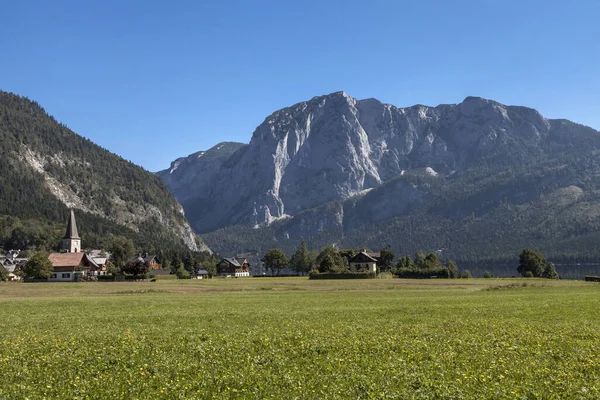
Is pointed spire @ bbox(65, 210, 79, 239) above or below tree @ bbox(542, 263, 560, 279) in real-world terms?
above

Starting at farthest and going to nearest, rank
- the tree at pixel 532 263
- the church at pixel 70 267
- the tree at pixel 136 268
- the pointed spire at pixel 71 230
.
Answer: the pointed spire at pixel 71 230, the tree at pixel 532 263, the church at pixel 70 267, the tree at pixel 136 268

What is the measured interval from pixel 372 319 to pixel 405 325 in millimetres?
4597

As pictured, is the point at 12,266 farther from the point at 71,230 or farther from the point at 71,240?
the point at 71,230

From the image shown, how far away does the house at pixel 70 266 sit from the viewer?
148 metres

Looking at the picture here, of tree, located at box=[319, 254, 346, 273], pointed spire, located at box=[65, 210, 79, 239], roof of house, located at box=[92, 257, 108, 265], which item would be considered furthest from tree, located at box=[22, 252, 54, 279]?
tree, located at box=[319, 254, 346, 273]

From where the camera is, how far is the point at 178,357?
2127 centimetres

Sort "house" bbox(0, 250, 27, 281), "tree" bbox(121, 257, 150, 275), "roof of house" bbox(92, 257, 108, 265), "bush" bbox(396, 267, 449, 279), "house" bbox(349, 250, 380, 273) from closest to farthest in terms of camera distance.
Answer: "bush" bbox(396, 267, 449, 279)
"tree" bbox(121, 257, 150, 275)
"house" bbox(0, 250, 27, 281)
"house" bbox(349, 250, 380, 273)
"roof of house" bbox(92, 257, 108, 265)

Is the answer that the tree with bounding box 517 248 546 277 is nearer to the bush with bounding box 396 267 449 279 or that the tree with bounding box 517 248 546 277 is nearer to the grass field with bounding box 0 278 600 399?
the bush with bounding box 396 267 449 279

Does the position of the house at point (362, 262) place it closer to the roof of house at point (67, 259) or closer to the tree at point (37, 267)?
the roof of house at point (67, 259)

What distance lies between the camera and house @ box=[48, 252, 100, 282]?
14770cm

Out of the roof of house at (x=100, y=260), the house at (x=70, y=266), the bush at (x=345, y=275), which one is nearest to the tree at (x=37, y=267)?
the house at (x=70, y=266)

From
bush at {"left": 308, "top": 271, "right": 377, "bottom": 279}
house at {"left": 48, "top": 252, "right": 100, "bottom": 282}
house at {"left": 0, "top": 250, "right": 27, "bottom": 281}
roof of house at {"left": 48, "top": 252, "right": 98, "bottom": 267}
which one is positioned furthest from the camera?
house at {"left": 0, "top": 250, "right": 27, "bottom": 281}

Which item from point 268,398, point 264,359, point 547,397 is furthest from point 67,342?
point 547,397

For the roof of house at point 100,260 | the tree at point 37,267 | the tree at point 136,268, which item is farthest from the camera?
the roof of house at point 100,260
